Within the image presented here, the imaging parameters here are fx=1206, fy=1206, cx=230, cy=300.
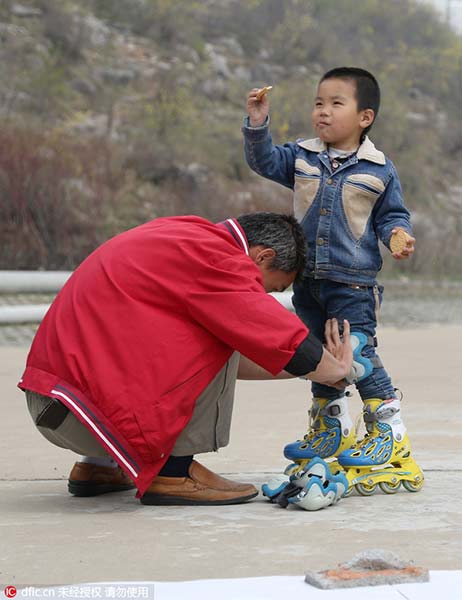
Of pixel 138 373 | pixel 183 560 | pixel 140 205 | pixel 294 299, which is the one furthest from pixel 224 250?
pixel 140 205

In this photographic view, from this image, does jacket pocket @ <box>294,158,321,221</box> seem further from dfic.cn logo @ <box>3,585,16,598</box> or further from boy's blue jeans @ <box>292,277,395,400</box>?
dfic.cn logo @ <box>3,585,16,598</box>

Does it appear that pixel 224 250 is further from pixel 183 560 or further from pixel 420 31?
pixel 420 31

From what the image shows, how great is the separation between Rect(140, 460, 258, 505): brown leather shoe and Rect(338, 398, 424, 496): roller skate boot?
382mm

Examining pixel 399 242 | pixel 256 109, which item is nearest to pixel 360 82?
pixel 256 109

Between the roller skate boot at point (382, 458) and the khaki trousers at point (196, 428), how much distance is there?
49 centimetres

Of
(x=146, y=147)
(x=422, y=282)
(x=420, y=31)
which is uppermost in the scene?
(x=420, y=31)

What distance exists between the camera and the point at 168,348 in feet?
11.9

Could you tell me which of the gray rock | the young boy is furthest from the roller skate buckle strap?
the gray rock

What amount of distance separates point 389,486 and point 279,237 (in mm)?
905

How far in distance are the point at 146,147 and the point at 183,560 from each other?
61.6 ft

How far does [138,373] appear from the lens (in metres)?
3.60

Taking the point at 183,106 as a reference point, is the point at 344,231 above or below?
above

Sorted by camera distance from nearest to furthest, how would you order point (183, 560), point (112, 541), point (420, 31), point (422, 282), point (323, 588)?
point (323, 588), point (183, 560), point (112, 541), point (422, 282), point (420, 31)

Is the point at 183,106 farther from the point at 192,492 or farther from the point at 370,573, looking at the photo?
the point at 370,573
